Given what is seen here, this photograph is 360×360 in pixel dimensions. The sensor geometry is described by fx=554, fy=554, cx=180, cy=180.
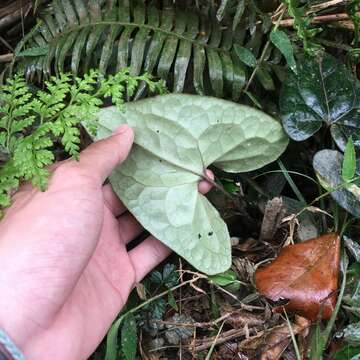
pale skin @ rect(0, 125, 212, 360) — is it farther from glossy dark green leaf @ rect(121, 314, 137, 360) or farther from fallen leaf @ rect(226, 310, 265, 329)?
fallen leaf @ rect(226, 310, 265, 329)

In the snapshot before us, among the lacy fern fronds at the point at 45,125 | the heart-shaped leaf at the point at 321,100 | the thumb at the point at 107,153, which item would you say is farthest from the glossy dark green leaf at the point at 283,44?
the thumb at the point at 107,153

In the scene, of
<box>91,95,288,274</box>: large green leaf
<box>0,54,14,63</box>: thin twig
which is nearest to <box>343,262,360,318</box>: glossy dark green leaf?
<box>91,95,288,274</box>: large green leaf

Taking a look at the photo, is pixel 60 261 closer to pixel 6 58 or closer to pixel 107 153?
pixel 107 153

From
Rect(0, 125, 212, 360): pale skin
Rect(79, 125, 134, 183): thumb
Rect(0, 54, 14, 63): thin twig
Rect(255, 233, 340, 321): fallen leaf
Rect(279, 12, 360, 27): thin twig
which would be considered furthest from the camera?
Rect(0, 54, 14, 63): thin twig

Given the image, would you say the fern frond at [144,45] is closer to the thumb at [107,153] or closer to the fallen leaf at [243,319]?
the thumb at [107,153]

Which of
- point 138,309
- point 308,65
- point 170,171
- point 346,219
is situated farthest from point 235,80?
point 138,309

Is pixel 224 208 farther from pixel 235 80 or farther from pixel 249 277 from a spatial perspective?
pixel 235 80
